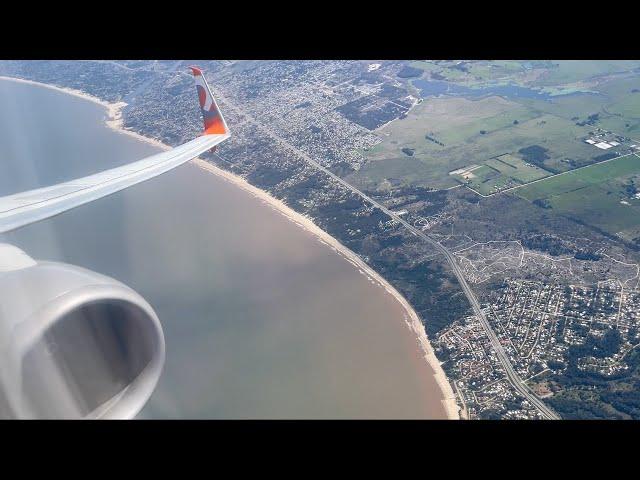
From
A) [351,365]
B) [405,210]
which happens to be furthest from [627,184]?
[351,365]

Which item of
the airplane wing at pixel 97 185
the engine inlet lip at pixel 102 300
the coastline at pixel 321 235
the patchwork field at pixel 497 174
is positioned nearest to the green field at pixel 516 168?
the patchwork field at pixel 497 174

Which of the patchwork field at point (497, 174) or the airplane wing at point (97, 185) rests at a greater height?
the airplane wing at point (97, 185)

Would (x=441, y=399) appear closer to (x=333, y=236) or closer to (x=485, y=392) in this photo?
(x=485, y=392)

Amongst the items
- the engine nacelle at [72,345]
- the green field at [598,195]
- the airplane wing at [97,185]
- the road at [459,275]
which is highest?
the engine nacelle at [72,345]

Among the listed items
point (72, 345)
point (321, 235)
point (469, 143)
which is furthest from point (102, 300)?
point (469, 143)

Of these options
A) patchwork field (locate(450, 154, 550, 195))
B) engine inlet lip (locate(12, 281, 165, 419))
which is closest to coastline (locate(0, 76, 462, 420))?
patchwork field (locate(450, 154, 550, 195))

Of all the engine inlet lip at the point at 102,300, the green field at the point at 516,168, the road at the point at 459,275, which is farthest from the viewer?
the green field at the point at 516,168

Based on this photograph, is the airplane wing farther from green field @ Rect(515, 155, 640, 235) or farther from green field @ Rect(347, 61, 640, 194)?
green field @ Rect(515, 155, 640, 235)

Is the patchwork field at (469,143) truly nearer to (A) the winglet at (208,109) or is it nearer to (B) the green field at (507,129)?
(B) the green field at (507,129)
